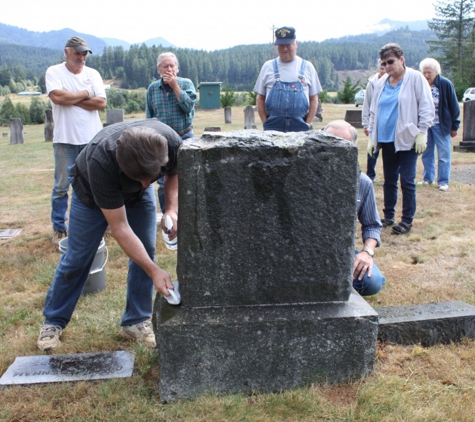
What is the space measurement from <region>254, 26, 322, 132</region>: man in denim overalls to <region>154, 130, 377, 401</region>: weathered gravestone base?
8.39ft

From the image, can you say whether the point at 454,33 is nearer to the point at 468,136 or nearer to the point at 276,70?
the point at 468,136

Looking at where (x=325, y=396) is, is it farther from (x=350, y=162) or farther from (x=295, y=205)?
(x=350, y=162)

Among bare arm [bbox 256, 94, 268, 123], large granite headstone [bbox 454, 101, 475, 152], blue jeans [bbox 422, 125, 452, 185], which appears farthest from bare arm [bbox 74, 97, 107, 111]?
large granite headstone [bbox 454, 101, 475, 152]

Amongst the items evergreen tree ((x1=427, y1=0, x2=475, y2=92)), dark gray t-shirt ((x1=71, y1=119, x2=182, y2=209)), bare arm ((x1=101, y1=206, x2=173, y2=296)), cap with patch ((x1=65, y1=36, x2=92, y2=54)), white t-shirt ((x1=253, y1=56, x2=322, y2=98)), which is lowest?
bare arm ((x1=101, y1=206, x2=173, y2=296))

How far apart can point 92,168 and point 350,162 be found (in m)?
1.34

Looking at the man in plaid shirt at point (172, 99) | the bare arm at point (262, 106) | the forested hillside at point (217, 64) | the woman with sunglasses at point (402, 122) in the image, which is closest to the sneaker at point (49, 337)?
the man in plaid shirt at point (172, 99)

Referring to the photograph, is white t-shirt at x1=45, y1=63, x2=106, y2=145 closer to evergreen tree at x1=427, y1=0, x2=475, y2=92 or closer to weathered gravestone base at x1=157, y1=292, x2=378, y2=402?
weathered gravestone base at x1=157, y1=292, x2=378, y2=402

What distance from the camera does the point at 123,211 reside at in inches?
103

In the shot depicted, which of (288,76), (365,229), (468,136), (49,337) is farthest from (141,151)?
(468,136)

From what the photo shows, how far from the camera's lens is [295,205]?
2539 mm

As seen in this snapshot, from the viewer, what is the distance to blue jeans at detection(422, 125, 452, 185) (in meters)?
7.39

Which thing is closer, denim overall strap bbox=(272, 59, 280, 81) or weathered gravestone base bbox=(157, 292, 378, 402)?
weathered gravestone base bbox=(157, 292, 378, 402)

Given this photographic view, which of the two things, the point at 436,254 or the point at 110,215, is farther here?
the point at 436,254

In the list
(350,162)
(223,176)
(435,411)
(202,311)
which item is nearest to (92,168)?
(223,176)
